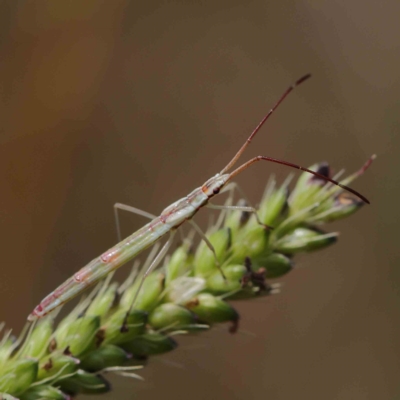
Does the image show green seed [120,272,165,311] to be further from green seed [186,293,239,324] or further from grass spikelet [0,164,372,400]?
green seed [186,293,239,324]

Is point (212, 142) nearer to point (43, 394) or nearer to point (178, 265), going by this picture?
point (178, 265)

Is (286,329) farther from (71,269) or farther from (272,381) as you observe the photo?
(71,269)

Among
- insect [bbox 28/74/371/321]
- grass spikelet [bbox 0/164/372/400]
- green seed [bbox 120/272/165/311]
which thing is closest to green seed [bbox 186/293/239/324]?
grass spikelet [bbox 0/164/372/400]

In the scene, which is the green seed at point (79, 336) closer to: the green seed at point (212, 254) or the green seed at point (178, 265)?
the green seed at point (178, 265)

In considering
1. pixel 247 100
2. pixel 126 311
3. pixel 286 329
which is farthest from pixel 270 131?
pixel 126 311

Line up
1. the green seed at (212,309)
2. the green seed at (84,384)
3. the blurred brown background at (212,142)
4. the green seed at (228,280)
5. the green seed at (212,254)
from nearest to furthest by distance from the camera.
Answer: the green seed at (84,384) < the green seed at (212,309) < the green seed at (228,280) < the green seed at (212,254) < the blurred brown background at (212,142)

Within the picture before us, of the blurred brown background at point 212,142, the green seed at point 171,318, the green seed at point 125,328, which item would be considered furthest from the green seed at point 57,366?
the blurred brown background at point 212,142
